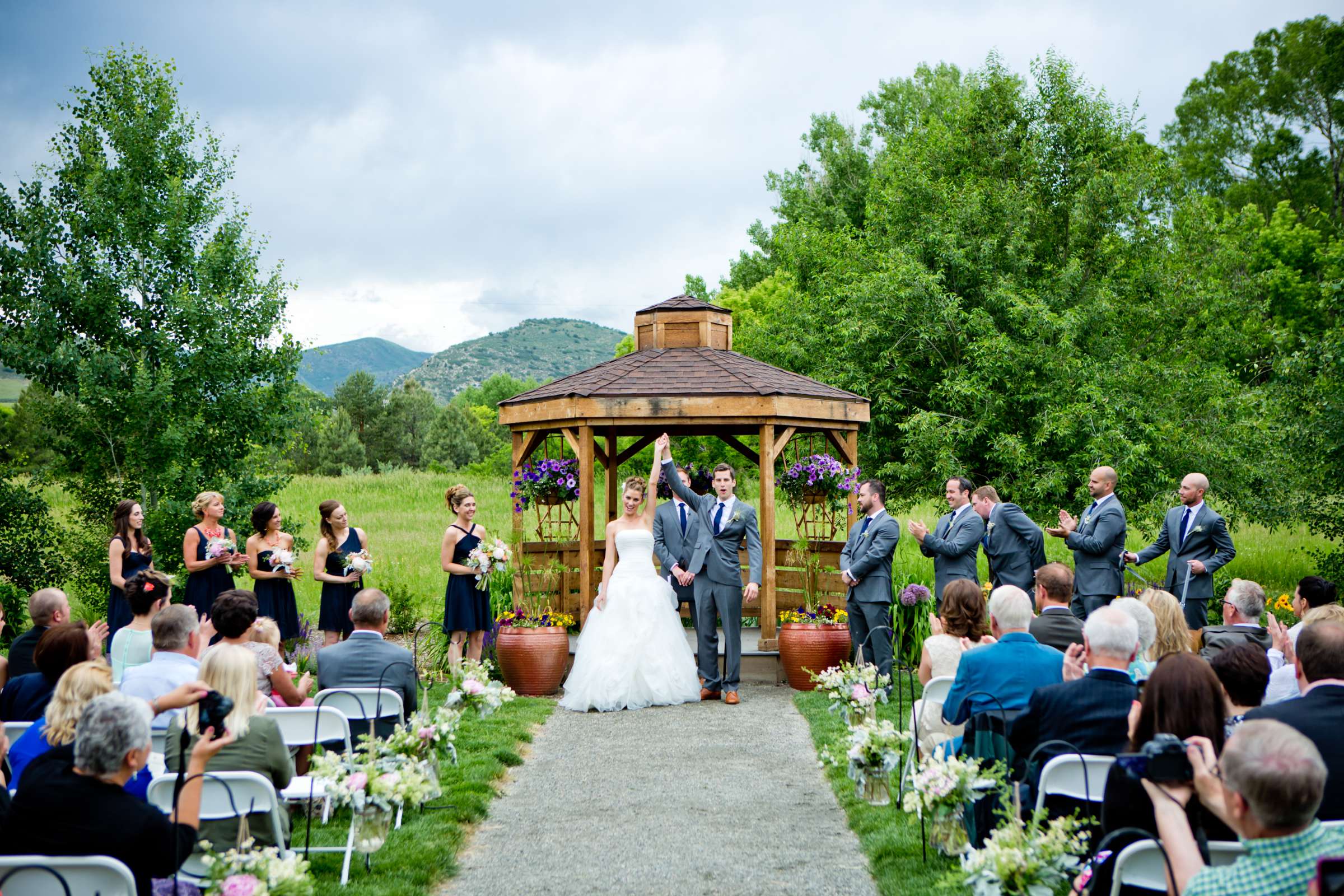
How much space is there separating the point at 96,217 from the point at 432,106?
7.45 m

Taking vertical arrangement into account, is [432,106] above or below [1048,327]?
above

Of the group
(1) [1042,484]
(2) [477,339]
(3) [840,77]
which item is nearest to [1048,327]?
(1) [1042,484]

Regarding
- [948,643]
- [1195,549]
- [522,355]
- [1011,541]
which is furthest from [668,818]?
[522,355]

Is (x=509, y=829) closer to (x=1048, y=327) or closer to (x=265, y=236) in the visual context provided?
(x=265, y=236)

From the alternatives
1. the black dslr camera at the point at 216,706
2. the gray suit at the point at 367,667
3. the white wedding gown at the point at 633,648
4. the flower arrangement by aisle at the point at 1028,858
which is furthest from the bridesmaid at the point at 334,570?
the flower arrangement by aisle at the point at 1028,858

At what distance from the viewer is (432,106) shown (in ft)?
58.3

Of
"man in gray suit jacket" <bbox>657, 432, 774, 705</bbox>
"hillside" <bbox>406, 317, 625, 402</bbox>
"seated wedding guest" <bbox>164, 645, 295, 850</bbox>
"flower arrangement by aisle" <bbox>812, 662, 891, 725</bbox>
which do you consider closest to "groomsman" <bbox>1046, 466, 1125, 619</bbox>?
"flower arrangement by aisle" <bbox>812, 662, 891, 725</bbox>

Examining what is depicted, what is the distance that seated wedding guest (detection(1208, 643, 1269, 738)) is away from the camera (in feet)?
12.2

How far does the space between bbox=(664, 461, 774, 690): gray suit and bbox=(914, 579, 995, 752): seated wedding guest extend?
3.72 metres

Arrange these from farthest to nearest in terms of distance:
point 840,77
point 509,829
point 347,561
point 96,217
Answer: point 840,77, point 96,217, point 347,561, point 509,829

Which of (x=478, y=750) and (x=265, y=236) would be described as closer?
(x=478, y=750)

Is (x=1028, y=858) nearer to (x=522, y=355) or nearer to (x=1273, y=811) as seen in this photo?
(x=1273, y=811)

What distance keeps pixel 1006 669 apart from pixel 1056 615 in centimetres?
110

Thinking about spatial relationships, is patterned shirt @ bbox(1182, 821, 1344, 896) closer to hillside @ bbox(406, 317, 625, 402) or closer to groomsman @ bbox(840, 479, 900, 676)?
groomsman @ bbox(840, 479, 900, 676)
